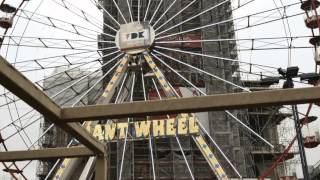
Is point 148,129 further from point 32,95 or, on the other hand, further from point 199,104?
point 32,95

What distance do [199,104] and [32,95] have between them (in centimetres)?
176

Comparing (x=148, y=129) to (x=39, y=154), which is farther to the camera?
(x=148, y=129)

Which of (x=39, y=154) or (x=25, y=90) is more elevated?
(x=25, y=90)

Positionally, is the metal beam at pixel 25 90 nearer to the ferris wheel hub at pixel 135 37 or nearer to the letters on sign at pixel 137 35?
the ferris wheel hub at pixel 135 37

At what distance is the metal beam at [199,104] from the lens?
547cm

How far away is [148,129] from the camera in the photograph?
18.4 meters

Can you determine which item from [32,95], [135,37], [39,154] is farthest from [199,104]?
[135,37]

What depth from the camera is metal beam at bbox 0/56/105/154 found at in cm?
482

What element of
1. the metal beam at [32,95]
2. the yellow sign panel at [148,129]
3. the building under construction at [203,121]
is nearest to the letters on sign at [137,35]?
the yellow sign panel at [148,129]

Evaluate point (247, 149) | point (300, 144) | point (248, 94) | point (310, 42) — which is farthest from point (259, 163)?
Answer: point (248, 94)

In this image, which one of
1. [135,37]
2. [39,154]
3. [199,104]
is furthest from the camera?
[135,37]

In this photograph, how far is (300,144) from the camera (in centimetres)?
1211

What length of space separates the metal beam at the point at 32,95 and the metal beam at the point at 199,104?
8.0 inches

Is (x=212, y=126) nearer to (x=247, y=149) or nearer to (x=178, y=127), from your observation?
(x=247, y=149)
